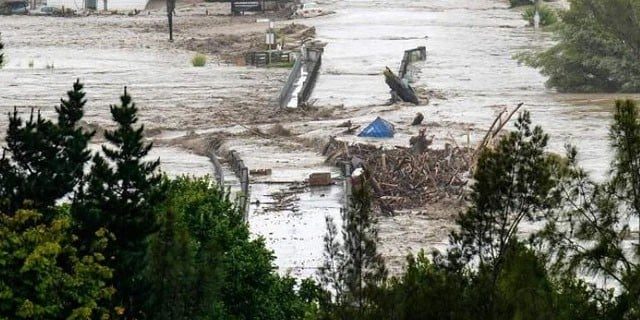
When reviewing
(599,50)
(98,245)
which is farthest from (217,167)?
(599,50)

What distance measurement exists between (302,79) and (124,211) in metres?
51.7

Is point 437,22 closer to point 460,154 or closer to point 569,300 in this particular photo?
point 460,154

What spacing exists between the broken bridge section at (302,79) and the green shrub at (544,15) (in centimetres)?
2007

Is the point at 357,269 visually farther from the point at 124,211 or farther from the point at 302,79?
the point at 302,79

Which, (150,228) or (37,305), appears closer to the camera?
(37,305)

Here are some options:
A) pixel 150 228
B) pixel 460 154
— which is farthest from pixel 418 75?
pixel 150 228

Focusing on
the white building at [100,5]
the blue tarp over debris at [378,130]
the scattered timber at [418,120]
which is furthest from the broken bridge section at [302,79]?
the white building at [100,5]

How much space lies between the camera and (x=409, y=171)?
46219 mm

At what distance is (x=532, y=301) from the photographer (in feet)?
51.5

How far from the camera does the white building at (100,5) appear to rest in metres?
116

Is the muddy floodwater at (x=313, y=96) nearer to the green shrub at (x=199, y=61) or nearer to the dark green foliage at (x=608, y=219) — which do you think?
the green shrub at (x=199, y=61)

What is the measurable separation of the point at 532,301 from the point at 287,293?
11.6 meters

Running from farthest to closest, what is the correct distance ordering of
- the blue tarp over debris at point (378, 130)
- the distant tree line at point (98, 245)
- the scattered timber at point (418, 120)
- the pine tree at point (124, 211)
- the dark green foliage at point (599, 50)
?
the dark green foliage at point (599, 50), the scattered timber at point (418, 120), the blue tarp over debris at point (378, 130), the pine tree at point (124, 211), the distant tree line at point (98, 245)

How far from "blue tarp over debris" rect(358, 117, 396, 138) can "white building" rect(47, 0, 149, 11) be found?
207 feet
